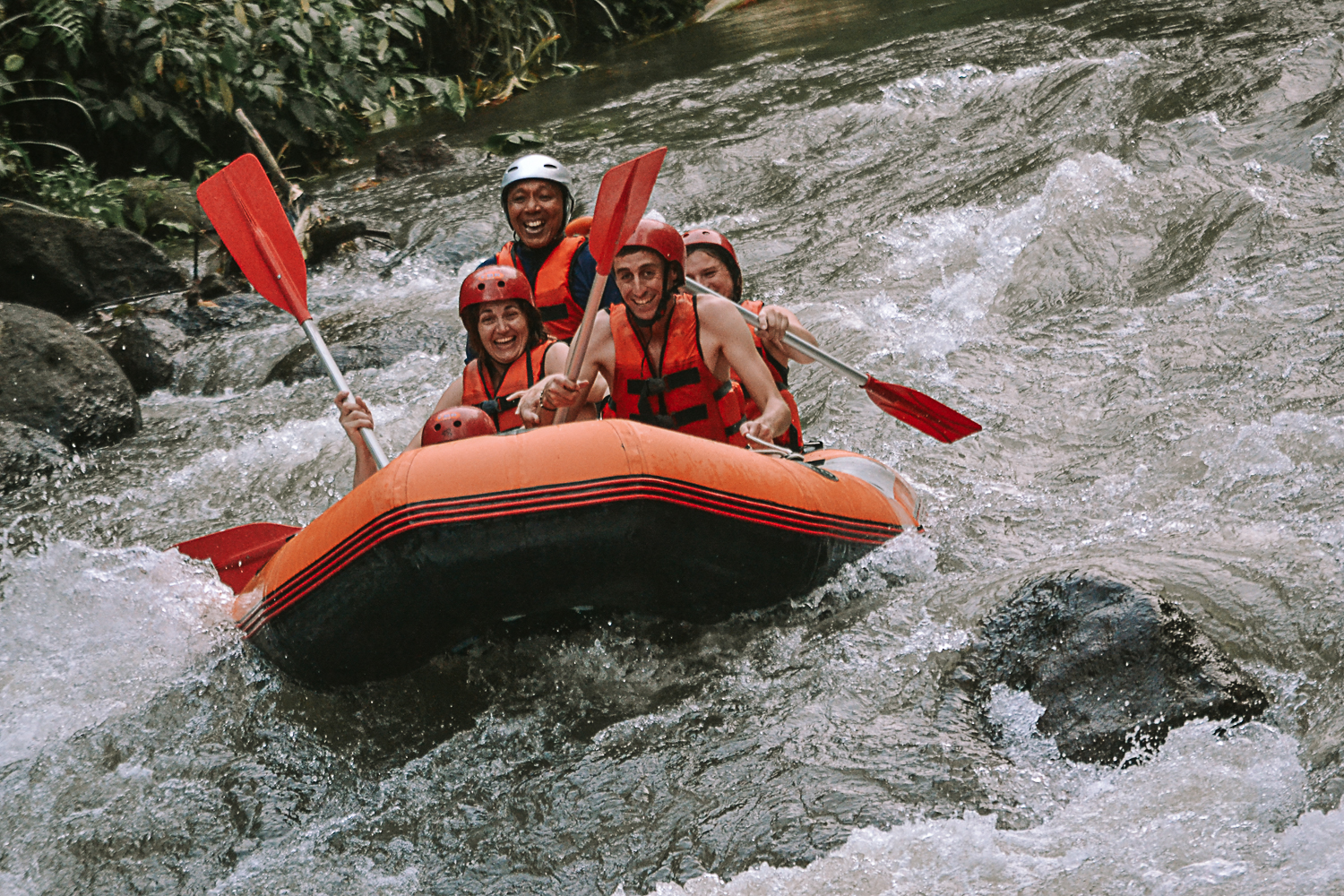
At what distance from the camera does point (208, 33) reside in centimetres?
1020

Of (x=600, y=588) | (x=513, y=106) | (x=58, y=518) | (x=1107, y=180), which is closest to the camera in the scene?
(x=600, y=588)

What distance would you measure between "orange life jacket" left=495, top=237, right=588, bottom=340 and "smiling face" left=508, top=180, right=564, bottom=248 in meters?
0.07

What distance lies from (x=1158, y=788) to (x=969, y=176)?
597 centimetres

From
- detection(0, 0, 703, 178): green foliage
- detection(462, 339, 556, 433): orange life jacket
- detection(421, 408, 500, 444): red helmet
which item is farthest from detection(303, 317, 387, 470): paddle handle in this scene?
detection(0, 0, 703, 178): green foliage

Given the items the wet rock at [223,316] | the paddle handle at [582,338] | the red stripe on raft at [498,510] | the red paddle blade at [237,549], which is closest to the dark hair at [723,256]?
the paddle handle at [582,338]

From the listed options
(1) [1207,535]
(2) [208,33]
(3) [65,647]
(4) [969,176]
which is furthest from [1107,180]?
(2) [208,33]

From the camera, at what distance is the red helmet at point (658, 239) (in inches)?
164

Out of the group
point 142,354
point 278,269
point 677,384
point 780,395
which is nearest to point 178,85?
point 142,354

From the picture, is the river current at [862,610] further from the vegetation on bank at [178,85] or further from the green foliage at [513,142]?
the vegetation on bank at [178,85]

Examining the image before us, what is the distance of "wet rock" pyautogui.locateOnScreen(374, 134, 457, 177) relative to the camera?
1051 cm

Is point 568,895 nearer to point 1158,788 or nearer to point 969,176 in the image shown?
point 1158,788

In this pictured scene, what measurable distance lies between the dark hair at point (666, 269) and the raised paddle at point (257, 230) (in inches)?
55.4

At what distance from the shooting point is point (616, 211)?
404 cm

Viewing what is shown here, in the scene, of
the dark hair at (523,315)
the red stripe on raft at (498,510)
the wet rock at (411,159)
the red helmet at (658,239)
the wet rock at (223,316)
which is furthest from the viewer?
the wet rock at (411,159)
